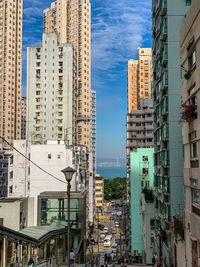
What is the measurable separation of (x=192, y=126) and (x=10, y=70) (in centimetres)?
8830

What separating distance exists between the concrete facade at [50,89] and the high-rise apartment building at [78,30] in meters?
18.7

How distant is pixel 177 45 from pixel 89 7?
7652 centimetres

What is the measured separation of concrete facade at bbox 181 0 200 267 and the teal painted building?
34.4 meters

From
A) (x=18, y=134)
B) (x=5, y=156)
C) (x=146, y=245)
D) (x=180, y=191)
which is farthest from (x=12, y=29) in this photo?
(x=180, y=191)

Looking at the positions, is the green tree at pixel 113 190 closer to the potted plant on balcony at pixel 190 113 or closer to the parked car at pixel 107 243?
the parked car at pixel 107 243

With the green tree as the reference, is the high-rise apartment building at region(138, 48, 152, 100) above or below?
above

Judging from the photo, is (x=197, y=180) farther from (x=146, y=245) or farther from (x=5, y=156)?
(x=5, y=156)

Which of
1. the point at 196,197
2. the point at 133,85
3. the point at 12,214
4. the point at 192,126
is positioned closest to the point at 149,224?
the point at 12,214

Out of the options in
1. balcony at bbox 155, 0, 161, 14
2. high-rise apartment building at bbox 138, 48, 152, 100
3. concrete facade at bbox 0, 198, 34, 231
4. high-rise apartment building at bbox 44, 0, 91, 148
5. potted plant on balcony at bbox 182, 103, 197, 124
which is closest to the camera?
potted plant on balcony at bbox 182, 103, 197, 124

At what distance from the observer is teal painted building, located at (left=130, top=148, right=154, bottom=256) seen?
56844 mm

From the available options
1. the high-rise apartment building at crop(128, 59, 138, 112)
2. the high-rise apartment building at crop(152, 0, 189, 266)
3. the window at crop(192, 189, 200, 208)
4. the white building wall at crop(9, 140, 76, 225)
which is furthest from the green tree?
the window at crop(192, 189, 200, 208)

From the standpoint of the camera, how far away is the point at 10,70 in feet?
338

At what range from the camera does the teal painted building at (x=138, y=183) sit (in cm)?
5684

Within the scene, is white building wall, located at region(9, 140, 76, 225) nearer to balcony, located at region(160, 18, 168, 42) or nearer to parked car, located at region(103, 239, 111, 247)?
parked car, located at region(103, 239, 111, 247)
